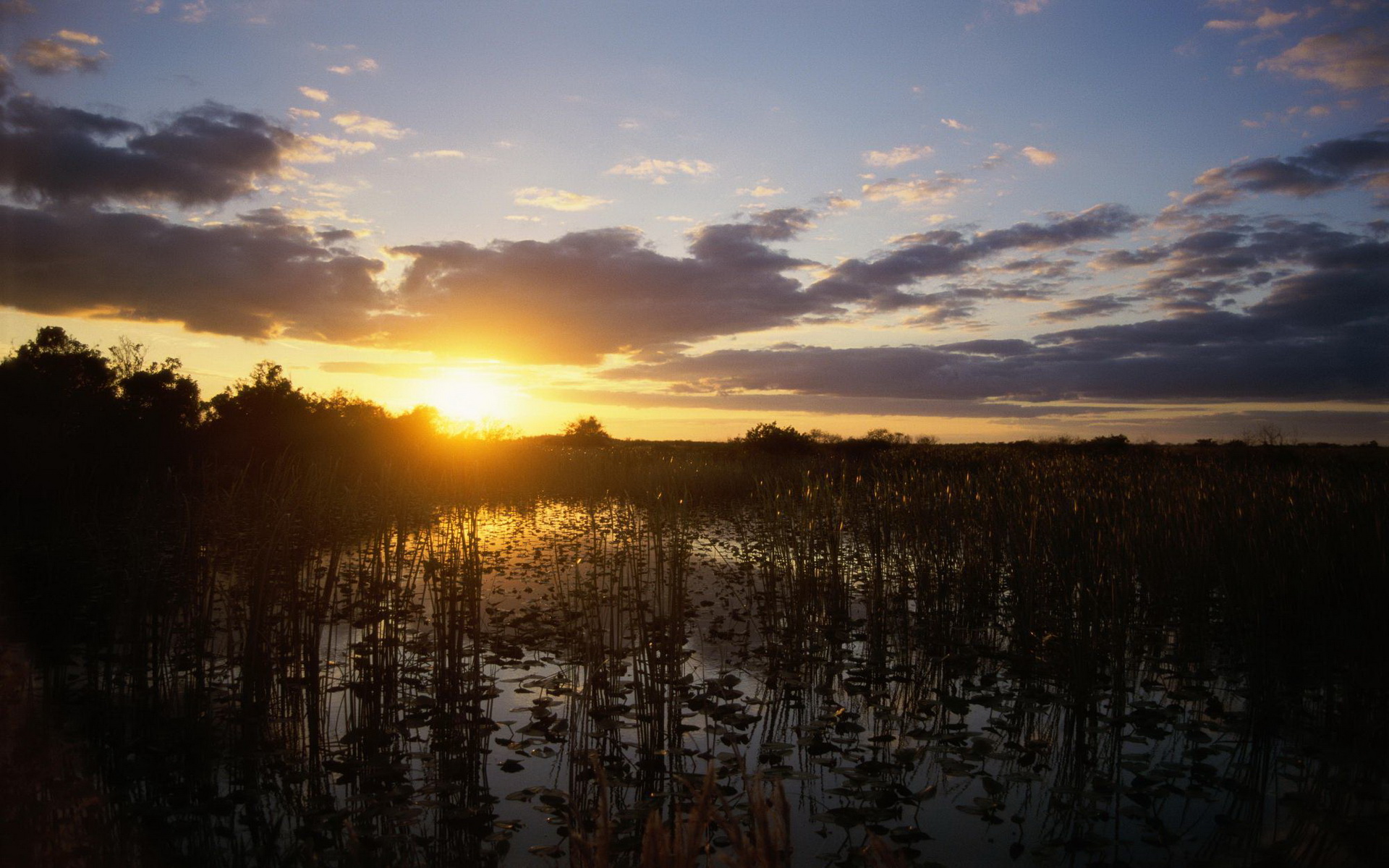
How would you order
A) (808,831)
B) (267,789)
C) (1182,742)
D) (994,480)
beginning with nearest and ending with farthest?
(808,831), (267,789), (1182,742), (994,480)

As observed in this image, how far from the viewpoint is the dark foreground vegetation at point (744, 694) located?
3658mm

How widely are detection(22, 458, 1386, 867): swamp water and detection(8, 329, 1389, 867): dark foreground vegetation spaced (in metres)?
0.03

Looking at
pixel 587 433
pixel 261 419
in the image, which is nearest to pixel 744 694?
pixel 261 419

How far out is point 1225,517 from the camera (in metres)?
8.09

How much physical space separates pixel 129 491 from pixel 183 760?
10.5m

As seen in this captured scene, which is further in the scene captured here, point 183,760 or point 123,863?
point 183,760

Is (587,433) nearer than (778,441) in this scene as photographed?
No

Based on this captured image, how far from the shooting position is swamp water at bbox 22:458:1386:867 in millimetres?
3691

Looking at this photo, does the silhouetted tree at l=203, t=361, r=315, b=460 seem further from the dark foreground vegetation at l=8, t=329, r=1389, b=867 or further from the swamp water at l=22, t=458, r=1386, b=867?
the swamp water at l=22, t=458, r=1386, b=867

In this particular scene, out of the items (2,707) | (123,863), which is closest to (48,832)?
(123,863)

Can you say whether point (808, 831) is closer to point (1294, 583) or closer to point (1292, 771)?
point (1292, 771)

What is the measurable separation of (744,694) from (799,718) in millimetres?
584

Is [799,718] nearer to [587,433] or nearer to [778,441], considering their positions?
[778,441]

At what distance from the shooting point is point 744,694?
5859mm
